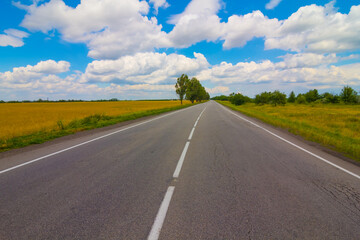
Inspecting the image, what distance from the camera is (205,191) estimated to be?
132 inches

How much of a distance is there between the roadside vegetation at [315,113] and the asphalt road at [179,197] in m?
4.06

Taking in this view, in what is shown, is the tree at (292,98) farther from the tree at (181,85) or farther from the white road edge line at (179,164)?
the white road edge line at (179,164)

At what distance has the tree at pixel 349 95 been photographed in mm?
49125

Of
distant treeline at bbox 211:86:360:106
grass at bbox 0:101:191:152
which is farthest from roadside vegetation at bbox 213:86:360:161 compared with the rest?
grass at bbox 0:101:191:152

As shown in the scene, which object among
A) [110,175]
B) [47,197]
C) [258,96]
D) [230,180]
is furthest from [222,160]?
[258,96]

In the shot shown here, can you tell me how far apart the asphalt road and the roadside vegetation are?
4.06 meters

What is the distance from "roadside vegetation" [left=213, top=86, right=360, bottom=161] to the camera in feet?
35.5

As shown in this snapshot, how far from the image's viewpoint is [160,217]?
256 cm

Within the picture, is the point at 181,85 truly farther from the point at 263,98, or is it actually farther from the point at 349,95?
the point at 349,95

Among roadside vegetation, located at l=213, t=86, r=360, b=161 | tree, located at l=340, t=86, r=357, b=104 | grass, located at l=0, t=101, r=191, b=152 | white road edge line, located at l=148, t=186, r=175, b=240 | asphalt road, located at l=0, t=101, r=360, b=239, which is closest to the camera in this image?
white road edge line, located at l=148, t=186, r=175, b=240

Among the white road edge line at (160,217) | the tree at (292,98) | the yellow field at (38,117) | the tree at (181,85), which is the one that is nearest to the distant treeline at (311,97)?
the tree at (292,98)

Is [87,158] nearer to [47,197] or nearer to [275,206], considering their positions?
[47,197]

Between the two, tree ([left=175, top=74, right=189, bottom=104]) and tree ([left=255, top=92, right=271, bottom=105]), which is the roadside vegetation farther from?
tree ([left=175, top=74, right=189, bottom=104])

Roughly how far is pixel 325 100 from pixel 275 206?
72985mm
